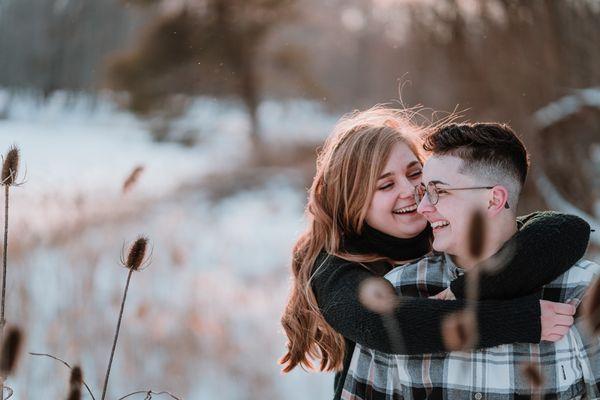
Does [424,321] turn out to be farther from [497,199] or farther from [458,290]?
[497,199]

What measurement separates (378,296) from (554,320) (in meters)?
0.41

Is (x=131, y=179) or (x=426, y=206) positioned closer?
(x=131, y=179)

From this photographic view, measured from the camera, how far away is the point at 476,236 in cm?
88

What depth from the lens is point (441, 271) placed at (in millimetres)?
1835

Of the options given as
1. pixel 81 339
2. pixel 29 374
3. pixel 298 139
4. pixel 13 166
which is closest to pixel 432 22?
pixel 81 339

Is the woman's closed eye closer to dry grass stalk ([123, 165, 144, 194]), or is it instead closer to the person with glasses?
the person with glasses

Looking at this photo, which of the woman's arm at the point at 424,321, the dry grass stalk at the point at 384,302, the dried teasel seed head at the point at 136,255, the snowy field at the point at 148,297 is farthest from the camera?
the snowy field at the point at 148,297

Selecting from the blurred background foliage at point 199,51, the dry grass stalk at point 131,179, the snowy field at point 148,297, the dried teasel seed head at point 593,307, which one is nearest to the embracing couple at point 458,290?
the dried teasel seed head at point 593,307

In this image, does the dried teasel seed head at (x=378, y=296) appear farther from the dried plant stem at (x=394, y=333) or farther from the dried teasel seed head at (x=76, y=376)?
the dried teasel seed head at (x=76, y=376)

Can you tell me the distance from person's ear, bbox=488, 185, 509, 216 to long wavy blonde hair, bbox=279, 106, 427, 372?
48 centimetres

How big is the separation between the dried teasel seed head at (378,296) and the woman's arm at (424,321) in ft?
0.05

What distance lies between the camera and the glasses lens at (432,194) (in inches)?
66.6

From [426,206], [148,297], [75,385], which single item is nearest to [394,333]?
[426,206]

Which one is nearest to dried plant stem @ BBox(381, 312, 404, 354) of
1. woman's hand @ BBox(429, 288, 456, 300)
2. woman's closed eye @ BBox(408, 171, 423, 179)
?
woman's hand @ BBox(429, 288, 456, 300)
